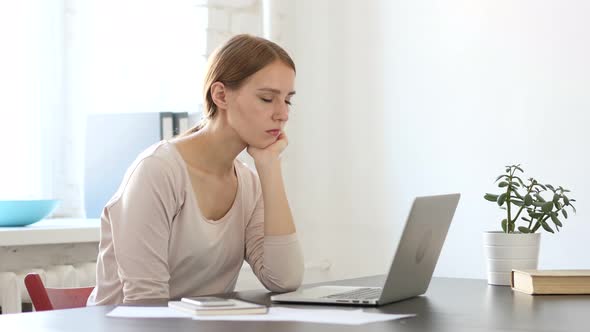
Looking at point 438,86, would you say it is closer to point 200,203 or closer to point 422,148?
point 422,148

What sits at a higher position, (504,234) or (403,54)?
(403,54)

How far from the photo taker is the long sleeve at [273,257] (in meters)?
2.21

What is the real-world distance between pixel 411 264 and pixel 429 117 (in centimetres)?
168

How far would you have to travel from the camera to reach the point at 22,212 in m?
3.20

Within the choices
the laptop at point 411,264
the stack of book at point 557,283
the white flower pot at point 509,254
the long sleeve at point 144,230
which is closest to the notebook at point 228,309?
the laptop at point 411,264

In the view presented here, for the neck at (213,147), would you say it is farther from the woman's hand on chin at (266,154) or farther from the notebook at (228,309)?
the notebook at (228,309)

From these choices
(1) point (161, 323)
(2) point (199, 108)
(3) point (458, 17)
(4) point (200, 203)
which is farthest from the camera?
(2) point (199, 108)

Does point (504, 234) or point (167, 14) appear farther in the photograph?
point (167, 14)

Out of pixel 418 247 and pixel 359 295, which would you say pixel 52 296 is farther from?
pixel 418 247

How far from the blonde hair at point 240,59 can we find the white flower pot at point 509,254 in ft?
2.20

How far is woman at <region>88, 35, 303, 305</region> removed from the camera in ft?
6.77

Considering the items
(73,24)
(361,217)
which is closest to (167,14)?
(73,24)

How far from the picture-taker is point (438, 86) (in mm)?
3434

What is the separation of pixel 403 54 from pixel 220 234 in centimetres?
159
